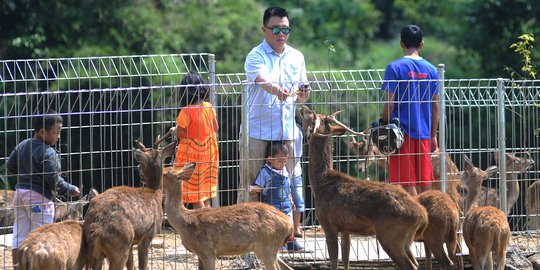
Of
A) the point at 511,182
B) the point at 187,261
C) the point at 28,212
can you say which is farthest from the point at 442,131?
the point at 28,212

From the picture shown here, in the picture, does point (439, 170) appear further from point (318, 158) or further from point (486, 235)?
point (318, 158)

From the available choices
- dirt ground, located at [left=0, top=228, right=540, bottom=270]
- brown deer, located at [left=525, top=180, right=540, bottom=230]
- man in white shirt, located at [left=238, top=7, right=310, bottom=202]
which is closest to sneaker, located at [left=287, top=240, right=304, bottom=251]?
dirt ground, located at [left=0, top=228, right=540, bottom=270]

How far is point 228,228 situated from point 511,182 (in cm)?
508

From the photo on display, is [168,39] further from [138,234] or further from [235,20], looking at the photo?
[138,234]

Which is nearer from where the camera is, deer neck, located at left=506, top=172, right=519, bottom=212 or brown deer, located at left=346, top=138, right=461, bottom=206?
brown deer, located at left=346, top=138, right=461, bottom=206

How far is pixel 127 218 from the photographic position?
1127 cm

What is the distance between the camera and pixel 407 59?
13.1 meters

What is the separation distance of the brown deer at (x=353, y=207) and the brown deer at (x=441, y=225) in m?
0.26

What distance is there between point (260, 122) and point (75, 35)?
1198cm

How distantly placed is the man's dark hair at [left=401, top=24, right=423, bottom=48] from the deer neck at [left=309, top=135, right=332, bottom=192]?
5.95 ft

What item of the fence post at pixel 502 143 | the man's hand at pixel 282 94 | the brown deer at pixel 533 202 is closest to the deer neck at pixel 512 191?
the brown deer at pixel 533 202

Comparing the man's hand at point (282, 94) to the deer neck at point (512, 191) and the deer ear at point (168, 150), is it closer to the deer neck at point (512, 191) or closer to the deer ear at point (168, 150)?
the deer ear at point (168, 150)

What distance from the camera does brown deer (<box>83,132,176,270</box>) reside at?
11.1 metres

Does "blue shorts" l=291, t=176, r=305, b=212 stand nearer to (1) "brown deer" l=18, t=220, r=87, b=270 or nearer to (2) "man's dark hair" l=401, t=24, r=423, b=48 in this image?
(2) "man's dark hair" l=401, t=24, r=423, b=48
